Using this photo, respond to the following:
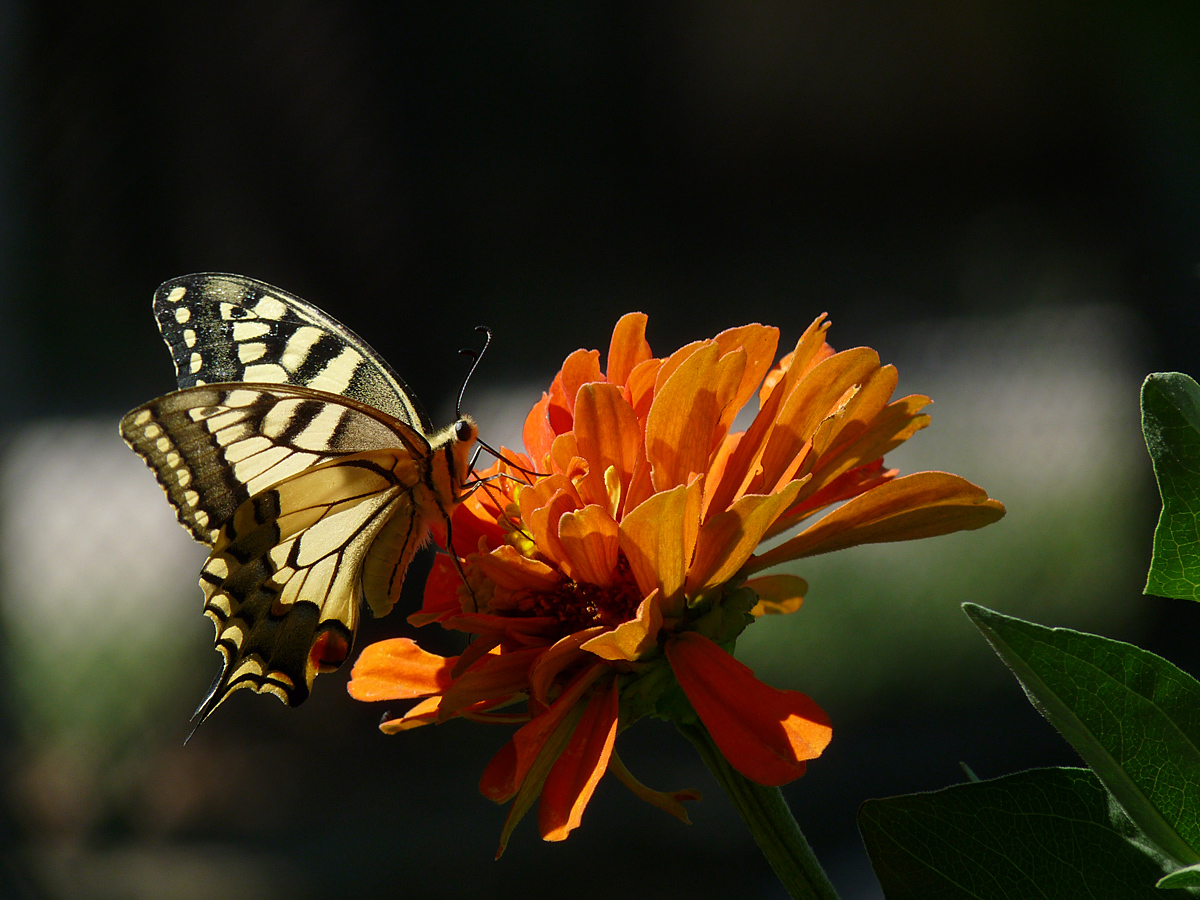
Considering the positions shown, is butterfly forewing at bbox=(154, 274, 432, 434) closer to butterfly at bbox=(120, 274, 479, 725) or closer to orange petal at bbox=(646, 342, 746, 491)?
butterfly at bbox=(120, 274, 479, 725)

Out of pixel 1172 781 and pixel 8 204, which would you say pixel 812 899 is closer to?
pixel 1172 781

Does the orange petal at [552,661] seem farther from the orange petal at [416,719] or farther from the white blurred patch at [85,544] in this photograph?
the white blurred patch at [85,544]

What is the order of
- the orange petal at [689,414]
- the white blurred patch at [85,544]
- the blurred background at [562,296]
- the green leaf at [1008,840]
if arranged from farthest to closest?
the white blurred patch at [85,544]
the blurred background at [562,296]
the orange petal at [689,414]
the green leaf at [1008,840]

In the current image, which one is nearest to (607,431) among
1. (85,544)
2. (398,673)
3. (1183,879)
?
(398,673)

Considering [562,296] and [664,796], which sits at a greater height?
[562,296]

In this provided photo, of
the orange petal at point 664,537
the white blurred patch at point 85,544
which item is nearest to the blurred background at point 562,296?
the white blurred patch at point 85,544

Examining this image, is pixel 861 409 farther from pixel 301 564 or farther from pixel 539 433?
pixel 301 564

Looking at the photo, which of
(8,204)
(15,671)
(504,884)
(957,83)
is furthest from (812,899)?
(8,204)
